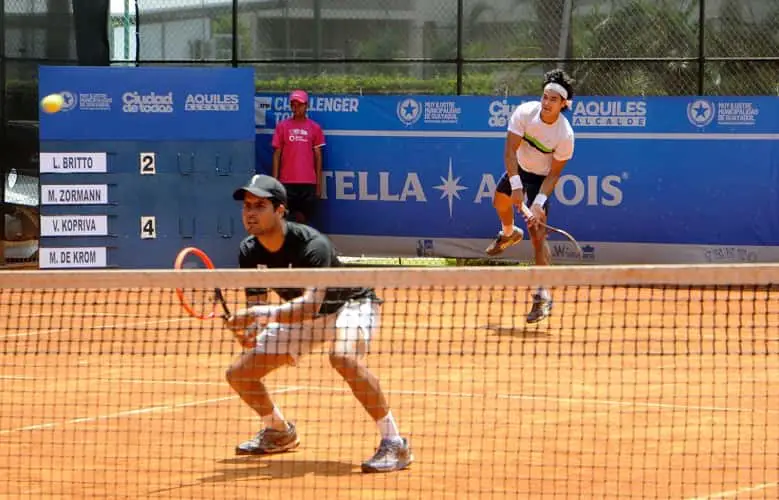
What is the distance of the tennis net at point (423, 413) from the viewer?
6.45 meters

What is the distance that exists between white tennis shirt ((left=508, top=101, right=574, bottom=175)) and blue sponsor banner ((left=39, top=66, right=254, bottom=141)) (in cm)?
494

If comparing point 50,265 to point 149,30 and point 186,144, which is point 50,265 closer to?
point 186,144

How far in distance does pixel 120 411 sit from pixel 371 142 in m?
8.96

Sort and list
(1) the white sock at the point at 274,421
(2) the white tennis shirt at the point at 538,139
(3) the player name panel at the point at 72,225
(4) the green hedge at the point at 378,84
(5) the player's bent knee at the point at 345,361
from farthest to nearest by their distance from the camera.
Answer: (4) the green hedge at the point at 378,84 → (3) the player name panel at the point at 72,225 → (2) the white tennis shirt at the point at 538,139 → (1) the white sock at the point at 274,421 → (5) the player's bent knee at the point at 345,361

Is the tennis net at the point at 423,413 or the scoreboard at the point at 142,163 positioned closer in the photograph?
the tennis net at the point at 423,413

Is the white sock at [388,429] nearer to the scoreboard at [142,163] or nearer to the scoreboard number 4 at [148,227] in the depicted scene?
the scoreboard at [142,163]

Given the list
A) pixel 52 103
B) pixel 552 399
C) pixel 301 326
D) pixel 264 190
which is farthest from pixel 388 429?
pixel 52 103

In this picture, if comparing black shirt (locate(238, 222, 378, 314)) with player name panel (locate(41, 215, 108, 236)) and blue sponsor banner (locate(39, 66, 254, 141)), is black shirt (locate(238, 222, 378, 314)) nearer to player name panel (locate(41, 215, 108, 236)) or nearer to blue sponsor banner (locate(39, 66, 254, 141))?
player name panel (locate(41, 215, 108, 236))

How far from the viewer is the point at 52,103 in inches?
634

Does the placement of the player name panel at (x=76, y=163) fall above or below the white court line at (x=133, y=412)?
above

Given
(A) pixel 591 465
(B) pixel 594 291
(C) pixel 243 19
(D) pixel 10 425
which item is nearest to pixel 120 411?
(D) pixel 10 425

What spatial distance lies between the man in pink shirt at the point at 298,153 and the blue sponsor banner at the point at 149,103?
1.69 feet

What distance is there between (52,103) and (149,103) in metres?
1.07

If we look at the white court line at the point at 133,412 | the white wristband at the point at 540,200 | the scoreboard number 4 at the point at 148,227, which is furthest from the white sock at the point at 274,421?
the scoreboard number 4 at the point at 148,227
